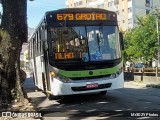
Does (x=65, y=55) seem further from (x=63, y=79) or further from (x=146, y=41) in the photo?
(x=146, y=41)

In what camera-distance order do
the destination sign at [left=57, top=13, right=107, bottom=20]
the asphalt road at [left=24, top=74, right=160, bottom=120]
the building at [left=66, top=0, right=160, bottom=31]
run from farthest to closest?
1. the building at [left=66, top=0, right=160, bottom=31]
2. the destination sign at [left=57, top=13, right=107, bottom=20]
3. the asphalt road at [left=24, top=74, right=160, bottom=120]

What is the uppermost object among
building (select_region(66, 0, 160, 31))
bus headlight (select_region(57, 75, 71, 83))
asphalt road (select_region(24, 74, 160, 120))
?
building (select_region(66, 0, 160, 31))

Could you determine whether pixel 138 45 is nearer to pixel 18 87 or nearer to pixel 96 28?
pixel 96 28

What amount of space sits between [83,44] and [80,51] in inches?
11.9

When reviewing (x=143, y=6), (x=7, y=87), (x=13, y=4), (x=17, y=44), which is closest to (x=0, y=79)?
(x=7, y=87)

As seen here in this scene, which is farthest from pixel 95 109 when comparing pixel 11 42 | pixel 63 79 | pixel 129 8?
pixel 129 8

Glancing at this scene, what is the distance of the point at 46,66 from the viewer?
15.2m

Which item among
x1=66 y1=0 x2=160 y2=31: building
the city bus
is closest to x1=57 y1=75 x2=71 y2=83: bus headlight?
the city bus

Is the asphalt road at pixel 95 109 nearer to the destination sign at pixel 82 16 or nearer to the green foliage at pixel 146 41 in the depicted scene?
the destination sign at pixel 82 16

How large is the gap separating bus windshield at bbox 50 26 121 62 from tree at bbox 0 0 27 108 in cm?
139

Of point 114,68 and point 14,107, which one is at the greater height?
point 114,68

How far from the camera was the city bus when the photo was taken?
14352 millimetres

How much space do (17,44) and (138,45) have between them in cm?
2448

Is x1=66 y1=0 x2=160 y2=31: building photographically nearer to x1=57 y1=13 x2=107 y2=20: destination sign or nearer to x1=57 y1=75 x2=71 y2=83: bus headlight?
x1=57 y1=13 x2=107 y2=20: destination sign
